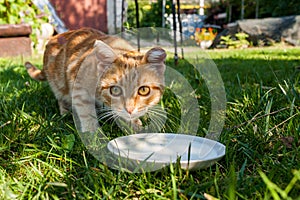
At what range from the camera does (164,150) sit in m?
1.61

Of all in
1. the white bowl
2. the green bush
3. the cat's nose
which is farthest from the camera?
the green bush

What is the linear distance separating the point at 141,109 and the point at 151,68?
0.70 feet

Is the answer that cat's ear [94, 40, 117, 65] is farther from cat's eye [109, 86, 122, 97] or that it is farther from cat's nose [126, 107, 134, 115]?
cat's nose [126, 107, 134, 115]

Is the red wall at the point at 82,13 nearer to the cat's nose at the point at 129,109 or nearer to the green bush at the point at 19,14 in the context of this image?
the green bush at the point at 19,14

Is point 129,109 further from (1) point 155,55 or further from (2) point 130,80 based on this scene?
(1) point 155,55

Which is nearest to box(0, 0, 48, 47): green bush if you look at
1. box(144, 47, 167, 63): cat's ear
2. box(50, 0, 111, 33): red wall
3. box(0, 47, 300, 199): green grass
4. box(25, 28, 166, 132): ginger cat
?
Answer: box(50, 0, 111, 33): red wall

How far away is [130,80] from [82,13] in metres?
8.20

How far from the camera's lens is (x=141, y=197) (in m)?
1.20

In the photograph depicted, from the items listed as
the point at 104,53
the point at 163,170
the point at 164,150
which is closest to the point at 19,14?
the point at 104,53

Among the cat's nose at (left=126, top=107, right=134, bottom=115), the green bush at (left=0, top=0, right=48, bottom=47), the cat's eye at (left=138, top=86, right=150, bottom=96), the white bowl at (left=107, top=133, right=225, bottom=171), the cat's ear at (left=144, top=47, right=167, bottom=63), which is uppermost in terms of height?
the green bush at (left=0, top=0, right=48, bottom=47)

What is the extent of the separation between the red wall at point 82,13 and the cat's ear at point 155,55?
747 centimetres

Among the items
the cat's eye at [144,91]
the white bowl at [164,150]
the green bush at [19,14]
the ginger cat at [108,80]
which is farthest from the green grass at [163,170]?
the green bush at [19,14]

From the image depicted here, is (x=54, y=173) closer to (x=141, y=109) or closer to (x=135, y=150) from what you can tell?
(x=135, y=150)

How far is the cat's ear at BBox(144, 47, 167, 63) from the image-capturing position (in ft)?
5.98
